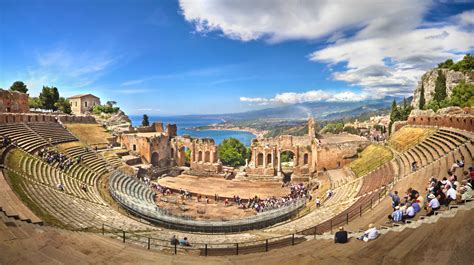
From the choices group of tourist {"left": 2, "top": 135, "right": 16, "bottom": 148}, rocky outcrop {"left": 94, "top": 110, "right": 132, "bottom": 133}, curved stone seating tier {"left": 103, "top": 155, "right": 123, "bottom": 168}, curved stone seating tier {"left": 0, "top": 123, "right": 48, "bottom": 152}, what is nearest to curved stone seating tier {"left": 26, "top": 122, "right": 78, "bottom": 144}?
curved stone seating tier {"left": 0, "top": 123, "right": 48, "bottom": 152}

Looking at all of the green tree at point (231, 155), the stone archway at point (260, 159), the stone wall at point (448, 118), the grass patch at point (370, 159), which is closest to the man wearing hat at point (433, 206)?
the stone wall at point (448, 118)

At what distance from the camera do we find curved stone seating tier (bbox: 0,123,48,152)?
83.6 ft

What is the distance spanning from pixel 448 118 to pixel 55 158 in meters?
34.2

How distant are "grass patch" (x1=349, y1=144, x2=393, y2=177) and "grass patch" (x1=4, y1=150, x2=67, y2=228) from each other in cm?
2484

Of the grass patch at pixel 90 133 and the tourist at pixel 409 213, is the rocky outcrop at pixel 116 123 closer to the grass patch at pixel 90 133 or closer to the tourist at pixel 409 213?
the grass patch at pixel 90 133

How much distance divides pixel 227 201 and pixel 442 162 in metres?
18.5

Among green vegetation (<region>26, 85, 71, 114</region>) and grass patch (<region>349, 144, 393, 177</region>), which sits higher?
green vegetation (<region>26, 85, 71, 114</region>)

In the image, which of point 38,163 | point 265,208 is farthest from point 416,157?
point 38,163

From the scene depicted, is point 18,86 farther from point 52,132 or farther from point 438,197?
point 438,197

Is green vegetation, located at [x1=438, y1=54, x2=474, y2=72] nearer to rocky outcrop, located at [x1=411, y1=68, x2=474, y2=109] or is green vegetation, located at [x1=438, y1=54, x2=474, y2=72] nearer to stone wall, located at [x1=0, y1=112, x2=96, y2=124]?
rocky outcrop, located at [x1=411, y1=68, x2=474, y2=109]

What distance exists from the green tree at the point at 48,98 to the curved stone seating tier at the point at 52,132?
2745 centimetres

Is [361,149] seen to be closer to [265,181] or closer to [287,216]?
[265,181]

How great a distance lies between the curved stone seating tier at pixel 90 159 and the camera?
2975 cm

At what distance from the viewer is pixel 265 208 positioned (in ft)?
84.4
